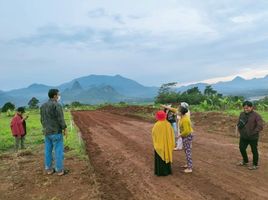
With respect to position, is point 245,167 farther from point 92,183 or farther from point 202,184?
point 92,183

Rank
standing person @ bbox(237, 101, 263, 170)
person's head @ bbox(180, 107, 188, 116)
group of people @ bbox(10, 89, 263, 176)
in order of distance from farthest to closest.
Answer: standing person @ bbox(237, 101, 263, 170)
person's head @ bbox(180, 107, 188, 116)
group of people @ bbox(10, 89, 263, 176)

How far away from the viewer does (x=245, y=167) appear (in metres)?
12.0

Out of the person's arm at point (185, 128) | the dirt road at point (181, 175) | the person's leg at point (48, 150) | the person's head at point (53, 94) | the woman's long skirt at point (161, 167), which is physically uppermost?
the person's head at point (53, 94)

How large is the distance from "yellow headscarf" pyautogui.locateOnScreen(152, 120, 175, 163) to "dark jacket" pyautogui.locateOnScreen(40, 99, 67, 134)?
2471 mm

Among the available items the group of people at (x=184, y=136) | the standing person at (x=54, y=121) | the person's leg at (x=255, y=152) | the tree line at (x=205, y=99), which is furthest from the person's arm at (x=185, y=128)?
the tree line at (x=205, y=99)

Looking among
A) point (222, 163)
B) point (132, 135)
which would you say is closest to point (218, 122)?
point (132, 135)

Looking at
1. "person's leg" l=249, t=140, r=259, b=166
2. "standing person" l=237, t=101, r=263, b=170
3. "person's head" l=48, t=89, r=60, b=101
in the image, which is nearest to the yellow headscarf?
"standing person" l=237, t=101, r=263, b=170

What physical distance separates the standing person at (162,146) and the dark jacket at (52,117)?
8.20ft

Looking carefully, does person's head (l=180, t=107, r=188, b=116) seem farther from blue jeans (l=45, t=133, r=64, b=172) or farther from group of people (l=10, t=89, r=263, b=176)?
blue jeans (l=45, t=133, r=64, b=172)

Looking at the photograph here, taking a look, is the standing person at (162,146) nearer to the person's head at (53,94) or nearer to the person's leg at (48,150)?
the person's head at (53,94)

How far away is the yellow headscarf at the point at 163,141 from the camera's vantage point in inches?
446

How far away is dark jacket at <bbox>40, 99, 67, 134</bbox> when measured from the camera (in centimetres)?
1166

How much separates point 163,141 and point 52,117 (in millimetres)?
3044

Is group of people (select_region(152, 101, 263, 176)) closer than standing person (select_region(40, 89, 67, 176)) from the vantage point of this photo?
Yes
